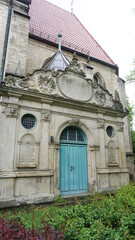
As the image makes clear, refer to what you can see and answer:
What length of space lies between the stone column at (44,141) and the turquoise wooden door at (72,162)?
0.94m

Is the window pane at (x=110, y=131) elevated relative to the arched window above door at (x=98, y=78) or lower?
lower

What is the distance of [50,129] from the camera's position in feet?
22.9

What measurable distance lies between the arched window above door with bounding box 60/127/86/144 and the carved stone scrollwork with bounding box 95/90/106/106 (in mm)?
2042

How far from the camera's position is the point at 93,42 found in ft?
62.5

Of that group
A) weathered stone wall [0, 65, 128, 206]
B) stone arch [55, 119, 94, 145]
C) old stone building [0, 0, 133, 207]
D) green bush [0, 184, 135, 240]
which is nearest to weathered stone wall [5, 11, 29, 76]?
old stone building [0, 0, 133, 207]

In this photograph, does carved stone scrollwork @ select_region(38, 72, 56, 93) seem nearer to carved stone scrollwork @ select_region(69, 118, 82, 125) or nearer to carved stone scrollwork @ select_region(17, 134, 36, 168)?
carved stone scrollwork @ select_region(69, 118, 82, 125)

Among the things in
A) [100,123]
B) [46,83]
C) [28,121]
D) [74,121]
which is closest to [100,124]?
[100,123]

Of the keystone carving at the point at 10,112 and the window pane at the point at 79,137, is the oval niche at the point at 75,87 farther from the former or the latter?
the keystone carving at the point at 10,112

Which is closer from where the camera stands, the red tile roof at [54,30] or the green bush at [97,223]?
the green bush at [97,223]

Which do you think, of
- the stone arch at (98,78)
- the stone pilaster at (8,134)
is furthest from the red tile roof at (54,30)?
the stone pilaster at (8,134)

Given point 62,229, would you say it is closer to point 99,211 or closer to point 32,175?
point 99,211

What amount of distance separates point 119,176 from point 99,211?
5.07 m

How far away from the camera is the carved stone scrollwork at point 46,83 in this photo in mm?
7133

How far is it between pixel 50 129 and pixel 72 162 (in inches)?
74.6
